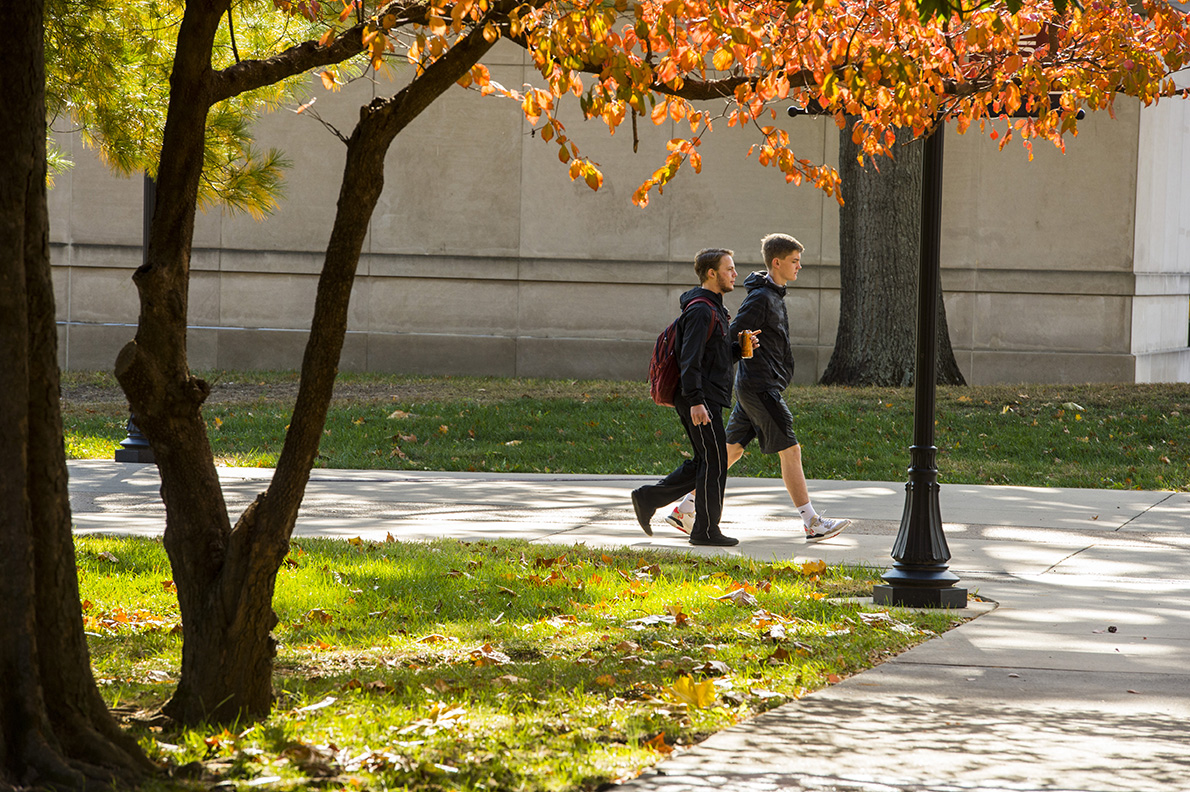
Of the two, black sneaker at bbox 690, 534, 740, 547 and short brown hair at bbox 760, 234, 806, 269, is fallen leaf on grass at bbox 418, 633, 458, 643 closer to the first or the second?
black sneaker at bbox 690, 534, 740, 547

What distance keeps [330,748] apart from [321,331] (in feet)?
4.36

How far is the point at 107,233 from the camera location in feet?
67.1

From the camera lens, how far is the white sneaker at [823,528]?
866 cm

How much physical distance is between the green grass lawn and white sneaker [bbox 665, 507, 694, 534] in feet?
10.7

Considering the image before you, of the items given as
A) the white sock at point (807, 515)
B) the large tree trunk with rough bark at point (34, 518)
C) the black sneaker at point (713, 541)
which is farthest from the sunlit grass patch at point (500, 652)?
the white sock at point (807, 515)

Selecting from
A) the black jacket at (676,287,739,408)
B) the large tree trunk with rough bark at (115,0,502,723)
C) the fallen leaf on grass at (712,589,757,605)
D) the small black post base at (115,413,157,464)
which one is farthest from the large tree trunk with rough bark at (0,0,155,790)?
the small black post base at (115,413,157,464)

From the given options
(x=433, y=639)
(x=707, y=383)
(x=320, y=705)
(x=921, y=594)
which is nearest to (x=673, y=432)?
(x=707, y=383)

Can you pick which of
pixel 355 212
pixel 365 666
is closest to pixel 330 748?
pixel 365 666

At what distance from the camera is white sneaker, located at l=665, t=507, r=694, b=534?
8891 millimetres

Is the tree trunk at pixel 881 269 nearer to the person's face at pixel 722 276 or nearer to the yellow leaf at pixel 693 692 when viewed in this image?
the person's face at pixel 722 276

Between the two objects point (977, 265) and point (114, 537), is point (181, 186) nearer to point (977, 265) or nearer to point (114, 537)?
point (114, 537)

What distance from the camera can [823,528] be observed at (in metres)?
8.68

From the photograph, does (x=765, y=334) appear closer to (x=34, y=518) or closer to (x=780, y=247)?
(x=780, y=247)

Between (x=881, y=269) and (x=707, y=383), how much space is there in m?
8.79
